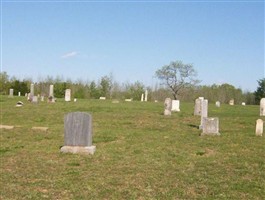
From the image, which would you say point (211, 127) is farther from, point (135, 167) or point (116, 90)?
point (116, 90)

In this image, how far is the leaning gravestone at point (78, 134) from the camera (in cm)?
1125

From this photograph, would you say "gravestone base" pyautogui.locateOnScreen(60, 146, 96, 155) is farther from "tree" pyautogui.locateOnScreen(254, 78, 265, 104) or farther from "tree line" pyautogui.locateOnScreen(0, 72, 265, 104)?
"tree" pyautogui.locateOnScreen(254, 78, 265, 104)

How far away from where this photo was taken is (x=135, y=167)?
9.20 metres

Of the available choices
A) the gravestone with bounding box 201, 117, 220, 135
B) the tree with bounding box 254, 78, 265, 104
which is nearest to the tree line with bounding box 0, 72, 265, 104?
the tree with bounding box 254, 78, 265, 104

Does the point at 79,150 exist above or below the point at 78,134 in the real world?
below

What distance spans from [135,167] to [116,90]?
2921 inches

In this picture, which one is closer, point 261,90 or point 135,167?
point 135,167

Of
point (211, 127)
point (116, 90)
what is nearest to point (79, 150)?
point (211, 127)

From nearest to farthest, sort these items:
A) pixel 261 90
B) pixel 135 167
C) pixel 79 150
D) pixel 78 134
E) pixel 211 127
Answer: pixel 135 167, pixel 79 150, pixel 78 134, pixel 211 127, pixel 261 90

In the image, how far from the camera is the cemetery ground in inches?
271

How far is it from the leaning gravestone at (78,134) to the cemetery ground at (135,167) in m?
0.32

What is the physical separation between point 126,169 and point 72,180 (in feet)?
5.55

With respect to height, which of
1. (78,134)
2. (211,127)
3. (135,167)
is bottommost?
(135,167)

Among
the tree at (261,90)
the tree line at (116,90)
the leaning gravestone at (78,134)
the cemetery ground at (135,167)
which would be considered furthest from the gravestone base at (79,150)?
the tree at (261,90)
